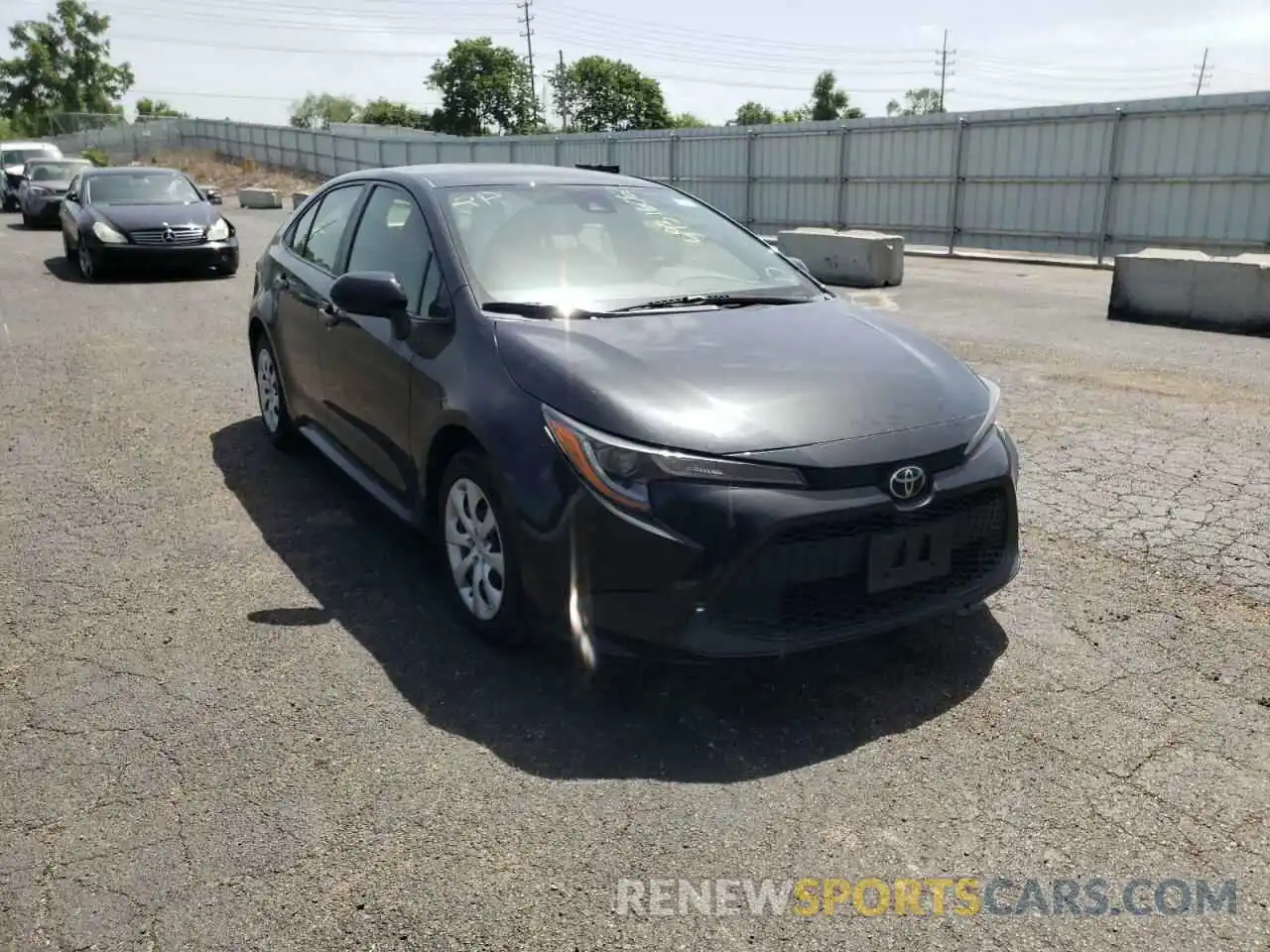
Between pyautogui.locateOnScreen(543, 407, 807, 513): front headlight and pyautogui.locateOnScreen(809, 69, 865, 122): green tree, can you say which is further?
pyautogui.locateOnScreen(809, 69, 865, 122): green tree

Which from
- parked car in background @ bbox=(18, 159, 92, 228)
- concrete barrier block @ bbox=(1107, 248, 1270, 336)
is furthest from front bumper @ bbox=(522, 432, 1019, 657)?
parked car in background @ bbox=(18, 159, 92, 228)

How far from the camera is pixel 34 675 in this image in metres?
3.39

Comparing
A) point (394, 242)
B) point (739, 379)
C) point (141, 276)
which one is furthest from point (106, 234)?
point (739, 379)

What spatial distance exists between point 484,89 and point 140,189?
271 ft

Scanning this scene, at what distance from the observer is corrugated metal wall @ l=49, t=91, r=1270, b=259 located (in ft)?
51.3

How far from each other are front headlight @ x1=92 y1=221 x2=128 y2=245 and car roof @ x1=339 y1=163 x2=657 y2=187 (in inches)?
374

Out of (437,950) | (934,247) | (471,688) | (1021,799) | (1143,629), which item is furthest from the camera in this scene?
(934,247)

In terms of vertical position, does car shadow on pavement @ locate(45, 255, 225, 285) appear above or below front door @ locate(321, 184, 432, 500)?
below

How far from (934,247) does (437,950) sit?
19.1 metres

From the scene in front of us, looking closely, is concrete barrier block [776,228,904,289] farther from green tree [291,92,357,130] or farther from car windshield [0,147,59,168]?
green tree [291,92,357,130]

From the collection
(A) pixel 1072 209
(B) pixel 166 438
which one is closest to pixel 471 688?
(B) pixel 166 438

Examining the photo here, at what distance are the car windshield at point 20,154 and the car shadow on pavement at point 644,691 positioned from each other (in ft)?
104

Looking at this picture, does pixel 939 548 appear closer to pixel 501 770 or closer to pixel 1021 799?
pixel 1021 799

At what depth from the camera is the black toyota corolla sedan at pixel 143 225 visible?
12930 millimetres
